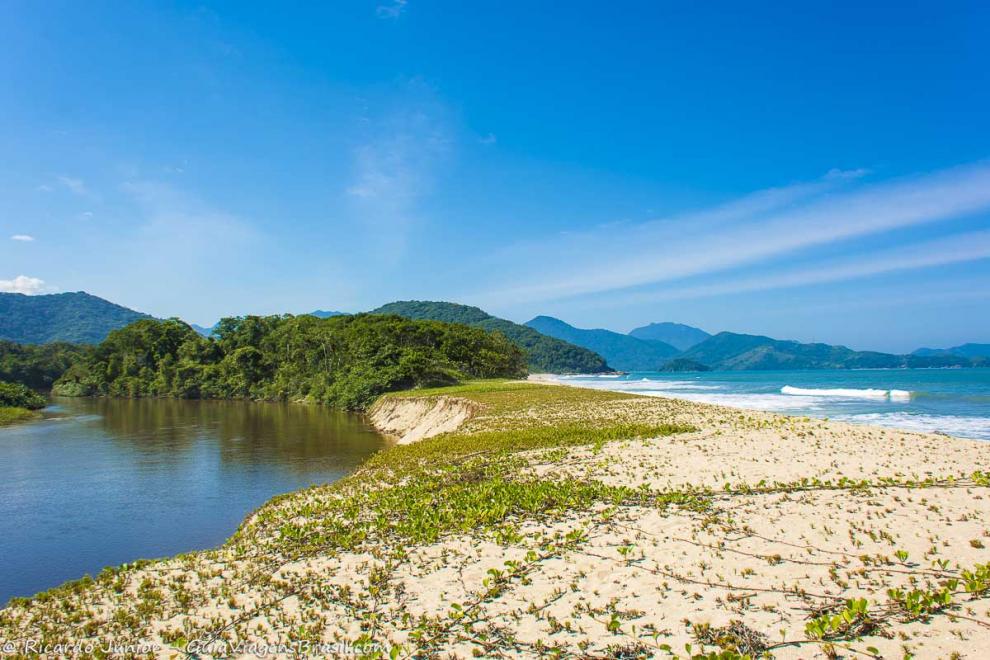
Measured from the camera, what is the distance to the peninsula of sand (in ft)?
20.6

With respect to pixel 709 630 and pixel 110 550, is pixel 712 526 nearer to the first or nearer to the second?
pixel 709 630

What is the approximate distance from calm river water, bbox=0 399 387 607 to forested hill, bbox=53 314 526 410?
17.6 m

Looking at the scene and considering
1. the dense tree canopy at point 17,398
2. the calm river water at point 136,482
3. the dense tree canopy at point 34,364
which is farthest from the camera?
the dense tree canopy at point 34,364

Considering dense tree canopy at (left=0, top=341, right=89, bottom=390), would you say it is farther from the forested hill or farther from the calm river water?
the calm river water

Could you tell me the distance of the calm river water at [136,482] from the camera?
42.7 ft

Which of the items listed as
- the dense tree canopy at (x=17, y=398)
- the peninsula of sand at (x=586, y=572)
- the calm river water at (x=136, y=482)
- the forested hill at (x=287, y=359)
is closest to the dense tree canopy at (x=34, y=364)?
the forested hill at (x=287, y=359)

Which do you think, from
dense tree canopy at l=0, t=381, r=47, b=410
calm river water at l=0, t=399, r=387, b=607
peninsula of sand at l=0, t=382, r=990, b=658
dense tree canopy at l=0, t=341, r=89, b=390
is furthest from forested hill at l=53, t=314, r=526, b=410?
peninsula of sand at l=0, t=382, r=990, b=658

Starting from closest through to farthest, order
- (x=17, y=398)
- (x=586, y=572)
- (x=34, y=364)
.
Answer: (x=586, y=572) → (x=17, y=398) → (x=34, y=364)

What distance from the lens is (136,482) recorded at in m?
20.5

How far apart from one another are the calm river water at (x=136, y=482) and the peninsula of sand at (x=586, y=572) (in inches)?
116

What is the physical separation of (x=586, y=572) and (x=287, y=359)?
76712mm

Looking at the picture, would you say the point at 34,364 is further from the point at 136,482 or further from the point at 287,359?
the point at 136,482

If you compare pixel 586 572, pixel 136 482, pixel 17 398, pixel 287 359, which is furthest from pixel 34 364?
pixel 586 572

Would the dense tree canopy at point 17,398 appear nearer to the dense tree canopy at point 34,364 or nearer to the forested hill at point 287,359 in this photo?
the forested hill at point 287,359
